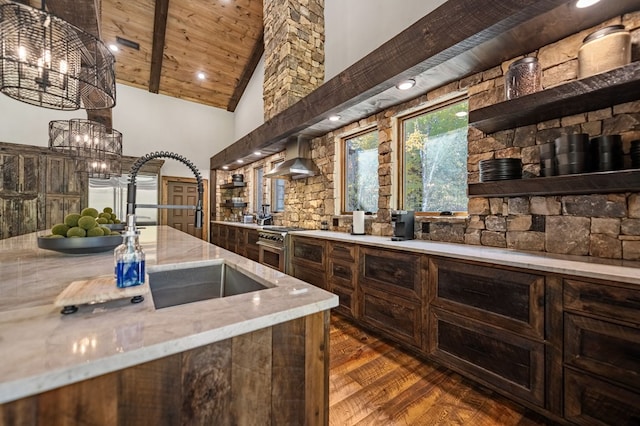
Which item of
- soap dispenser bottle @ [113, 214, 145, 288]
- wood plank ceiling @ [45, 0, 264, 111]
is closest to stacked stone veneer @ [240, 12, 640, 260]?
soap dispenser bottle @ [113, 214, 145, 288]

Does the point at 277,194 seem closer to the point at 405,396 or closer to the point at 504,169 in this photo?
the point at 504,169

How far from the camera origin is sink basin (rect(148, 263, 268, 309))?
1.22m

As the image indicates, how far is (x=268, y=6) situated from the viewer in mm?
4816

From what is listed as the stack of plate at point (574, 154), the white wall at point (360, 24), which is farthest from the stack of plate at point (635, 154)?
the white wall at point (360, 24)

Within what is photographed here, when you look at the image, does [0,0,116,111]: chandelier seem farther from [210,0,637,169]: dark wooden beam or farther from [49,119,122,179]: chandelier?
[210,0,637,169]: dark wooden beam

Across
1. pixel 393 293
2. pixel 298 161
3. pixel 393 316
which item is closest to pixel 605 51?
pixel 393 293

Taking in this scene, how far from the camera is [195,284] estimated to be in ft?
4.42

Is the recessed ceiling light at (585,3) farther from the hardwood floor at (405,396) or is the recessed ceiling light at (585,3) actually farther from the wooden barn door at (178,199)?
the wooden barn door at (178,199)

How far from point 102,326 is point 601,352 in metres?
1.99

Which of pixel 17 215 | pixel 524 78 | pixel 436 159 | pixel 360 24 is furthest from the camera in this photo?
pixel 17 215

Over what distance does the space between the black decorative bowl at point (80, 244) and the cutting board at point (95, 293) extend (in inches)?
29.2

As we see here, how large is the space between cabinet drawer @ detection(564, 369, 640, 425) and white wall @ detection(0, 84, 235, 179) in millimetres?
7697

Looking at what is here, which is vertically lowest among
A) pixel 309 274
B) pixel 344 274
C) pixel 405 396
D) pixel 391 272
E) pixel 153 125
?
pixel 405 396

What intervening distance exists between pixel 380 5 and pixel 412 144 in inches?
77.4
